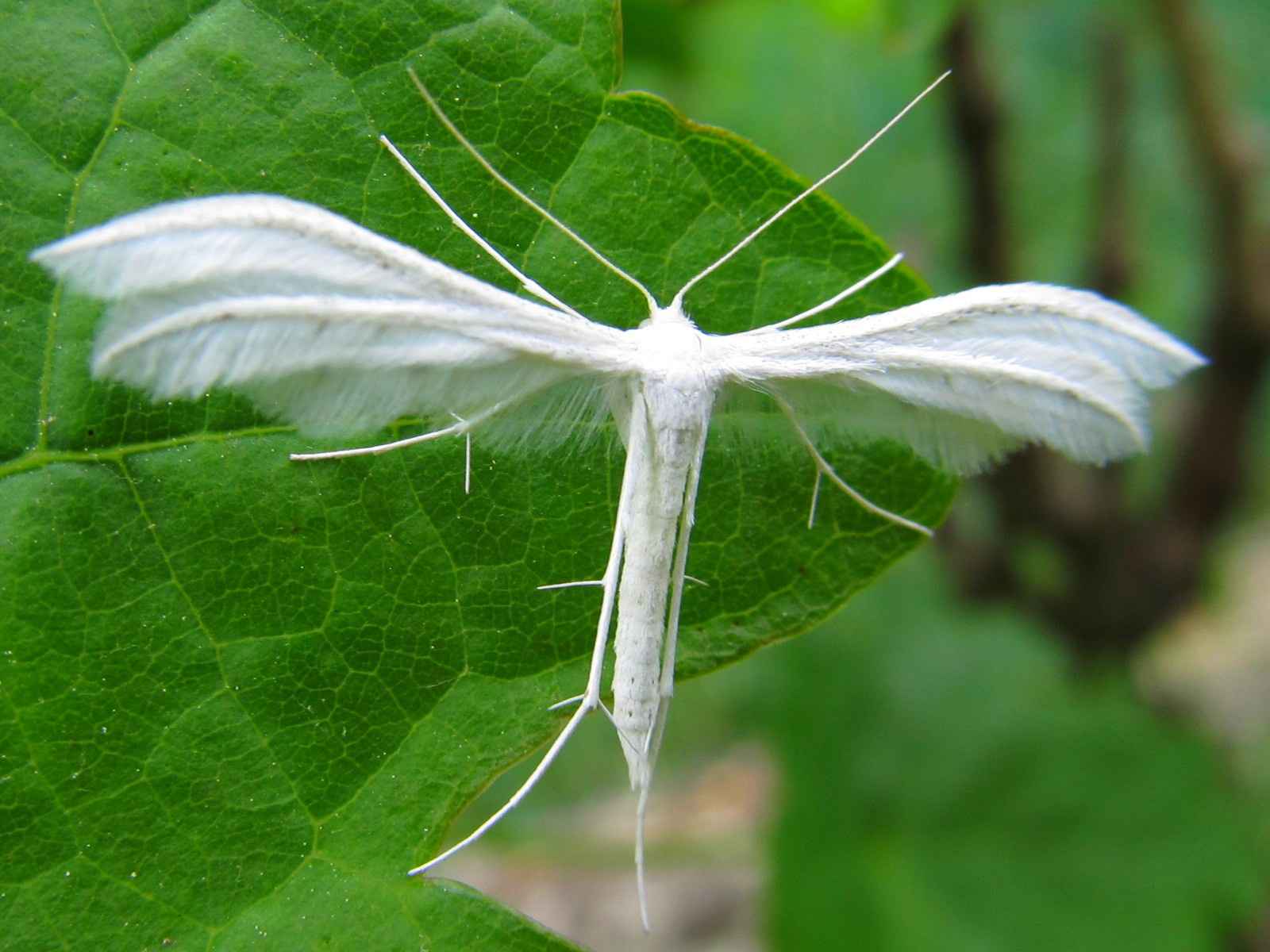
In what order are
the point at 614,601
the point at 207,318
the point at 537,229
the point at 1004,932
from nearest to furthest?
1. the point at 207,318
2. the point at 537,229
3. the point at 614,601
4. the point at 1004,932

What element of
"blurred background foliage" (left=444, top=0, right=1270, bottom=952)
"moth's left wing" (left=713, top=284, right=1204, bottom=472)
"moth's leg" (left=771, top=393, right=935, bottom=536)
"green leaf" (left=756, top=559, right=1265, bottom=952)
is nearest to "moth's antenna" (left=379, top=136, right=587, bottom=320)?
"moth's left wing" (left=713, top=284, right=1204, bottom=472)

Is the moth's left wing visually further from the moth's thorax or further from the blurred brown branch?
the blurred brown branch

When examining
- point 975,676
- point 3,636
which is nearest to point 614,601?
point 3,636

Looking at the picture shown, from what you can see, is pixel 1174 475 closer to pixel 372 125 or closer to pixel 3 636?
pixel 372 125

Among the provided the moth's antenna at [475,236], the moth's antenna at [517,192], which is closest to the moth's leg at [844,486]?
the moth's antenna at [517,192]

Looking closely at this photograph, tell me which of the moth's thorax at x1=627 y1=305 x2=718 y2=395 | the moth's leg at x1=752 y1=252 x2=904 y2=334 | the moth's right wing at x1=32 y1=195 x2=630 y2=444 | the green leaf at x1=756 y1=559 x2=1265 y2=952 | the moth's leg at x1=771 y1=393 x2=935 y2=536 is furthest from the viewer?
the green leaf at x1=756 y1=559 x2=1265 y2=952

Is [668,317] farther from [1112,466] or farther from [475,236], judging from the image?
[1112,466]

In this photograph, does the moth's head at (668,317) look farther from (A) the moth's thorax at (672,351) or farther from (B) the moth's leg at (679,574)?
(B) the moth's leg at (679,574)
